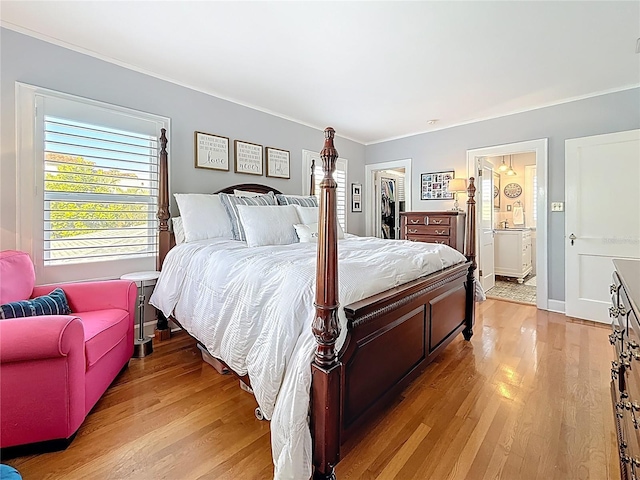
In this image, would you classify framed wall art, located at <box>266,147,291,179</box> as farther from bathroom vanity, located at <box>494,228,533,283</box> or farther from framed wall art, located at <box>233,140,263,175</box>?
bathroom vanity, located at <box>494,228,533,283</box>

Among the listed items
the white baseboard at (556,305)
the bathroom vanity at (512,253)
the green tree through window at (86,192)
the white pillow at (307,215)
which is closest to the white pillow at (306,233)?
the white pillow at (307,215)

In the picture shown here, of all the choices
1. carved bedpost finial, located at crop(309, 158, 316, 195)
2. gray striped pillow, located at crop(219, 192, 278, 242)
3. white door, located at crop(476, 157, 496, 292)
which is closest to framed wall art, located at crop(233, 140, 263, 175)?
gray striped pillow, located at crop(219, 192, 278, 242)

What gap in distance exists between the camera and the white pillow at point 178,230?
284 centimetres

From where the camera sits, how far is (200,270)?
217 centimetres

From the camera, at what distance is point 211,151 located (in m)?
3.42

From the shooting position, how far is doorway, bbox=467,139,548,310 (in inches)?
151

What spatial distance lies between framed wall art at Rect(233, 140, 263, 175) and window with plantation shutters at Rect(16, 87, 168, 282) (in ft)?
2.74

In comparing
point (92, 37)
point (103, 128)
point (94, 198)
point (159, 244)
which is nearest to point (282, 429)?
point (159, 244)

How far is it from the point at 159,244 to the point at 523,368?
10.8 feet

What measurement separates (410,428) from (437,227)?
309 cm

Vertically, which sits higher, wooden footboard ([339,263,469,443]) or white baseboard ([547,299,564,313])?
wooden footboard ([339,263,469,443])

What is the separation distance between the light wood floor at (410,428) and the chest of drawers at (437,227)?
1935 mm

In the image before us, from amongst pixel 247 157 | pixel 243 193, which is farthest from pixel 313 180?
pixel 243 193

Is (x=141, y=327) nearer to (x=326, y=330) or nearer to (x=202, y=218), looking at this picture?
(x=202, y=218)
